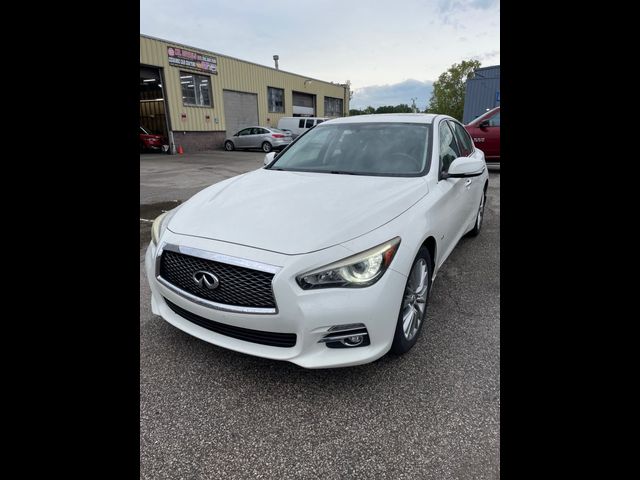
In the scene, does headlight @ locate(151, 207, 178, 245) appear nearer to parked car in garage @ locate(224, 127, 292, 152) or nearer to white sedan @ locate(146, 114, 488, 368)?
white sedan @ locate(146, 114, 488, 368)

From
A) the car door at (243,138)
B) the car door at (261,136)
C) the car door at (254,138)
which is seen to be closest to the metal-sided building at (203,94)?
the car door at (243,138)

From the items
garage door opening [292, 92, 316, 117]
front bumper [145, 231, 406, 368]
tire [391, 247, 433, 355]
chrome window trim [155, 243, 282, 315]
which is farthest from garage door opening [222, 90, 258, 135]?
front bumper [145, 231, 406, 368]

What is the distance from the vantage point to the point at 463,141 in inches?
169

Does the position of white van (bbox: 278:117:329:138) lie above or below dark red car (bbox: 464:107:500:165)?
above

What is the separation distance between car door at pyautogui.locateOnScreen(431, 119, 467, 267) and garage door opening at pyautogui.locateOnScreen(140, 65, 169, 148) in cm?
2020

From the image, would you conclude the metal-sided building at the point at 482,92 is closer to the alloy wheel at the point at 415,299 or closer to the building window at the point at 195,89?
the building window at the point at 195,89

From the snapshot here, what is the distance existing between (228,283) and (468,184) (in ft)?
8.65

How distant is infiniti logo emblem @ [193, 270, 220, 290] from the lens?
1.98 meters

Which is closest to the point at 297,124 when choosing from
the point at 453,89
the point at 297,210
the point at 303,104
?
the point at 303,104

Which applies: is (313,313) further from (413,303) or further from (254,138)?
(254,138)

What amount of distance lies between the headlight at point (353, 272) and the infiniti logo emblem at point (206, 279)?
1.51 feet
